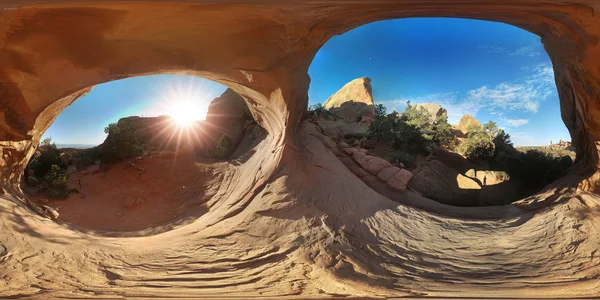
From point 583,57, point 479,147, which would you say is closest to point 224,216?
point 583,57

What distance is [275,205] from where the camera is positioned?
687cm

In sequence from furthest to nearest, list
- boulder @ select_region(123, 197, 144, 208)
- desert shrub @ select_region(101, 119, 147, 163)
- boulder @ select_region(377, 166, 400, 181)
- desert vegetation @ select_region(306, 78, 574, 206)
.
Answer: desert shrub @ select_region(101, 119, 147, 163)
boulder @ select_region(123, 197, 144, 208)
desert vegetation @ select_region(306, 78, 574, 206)
boulder @ select_region(377, 166, 400, 181)

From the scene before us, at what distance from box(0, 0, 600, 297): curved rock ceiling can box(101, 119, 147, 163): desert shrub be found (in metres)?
8.61

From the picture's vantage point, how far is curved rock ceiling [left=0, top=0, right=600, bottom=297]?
4.65 meters

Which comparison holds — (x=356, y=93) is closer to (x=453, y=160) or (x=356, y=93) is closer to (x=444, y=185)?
(x=453, y=160)

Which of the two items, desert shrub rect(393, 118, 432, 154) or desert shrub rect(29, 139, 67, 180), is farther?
desert shrub rect(393, 118, 432, 154)

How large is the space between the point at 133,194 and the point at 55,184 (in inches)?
114

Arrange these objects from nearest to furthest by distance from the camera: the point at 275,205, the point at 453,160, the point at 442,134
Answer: the point at 275,205 < the point at 453,160 < the point at 442,134

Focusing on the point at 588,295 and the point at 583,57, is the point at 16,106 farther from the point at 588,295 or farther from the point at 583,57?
the point at 583,57

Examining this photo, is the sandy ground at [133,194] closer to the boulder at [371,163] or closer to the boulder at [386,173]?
the boulder at [371,163]

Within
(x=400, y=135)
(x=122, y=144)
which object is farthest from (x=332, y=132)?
(x=122, y=144)

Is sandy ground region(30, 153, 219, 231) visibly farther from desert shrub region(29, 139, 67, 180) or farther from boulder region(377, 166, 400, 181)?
boulder region(377, 166, 400, 181)

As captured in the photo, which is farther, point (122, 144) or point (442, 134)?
point (442, 134)

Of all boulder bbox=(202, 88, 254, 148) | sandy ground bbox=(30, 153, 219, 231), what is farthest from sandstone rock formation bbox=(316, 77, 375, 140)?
sandy ground bbox=(30, 153, 219, 231)
